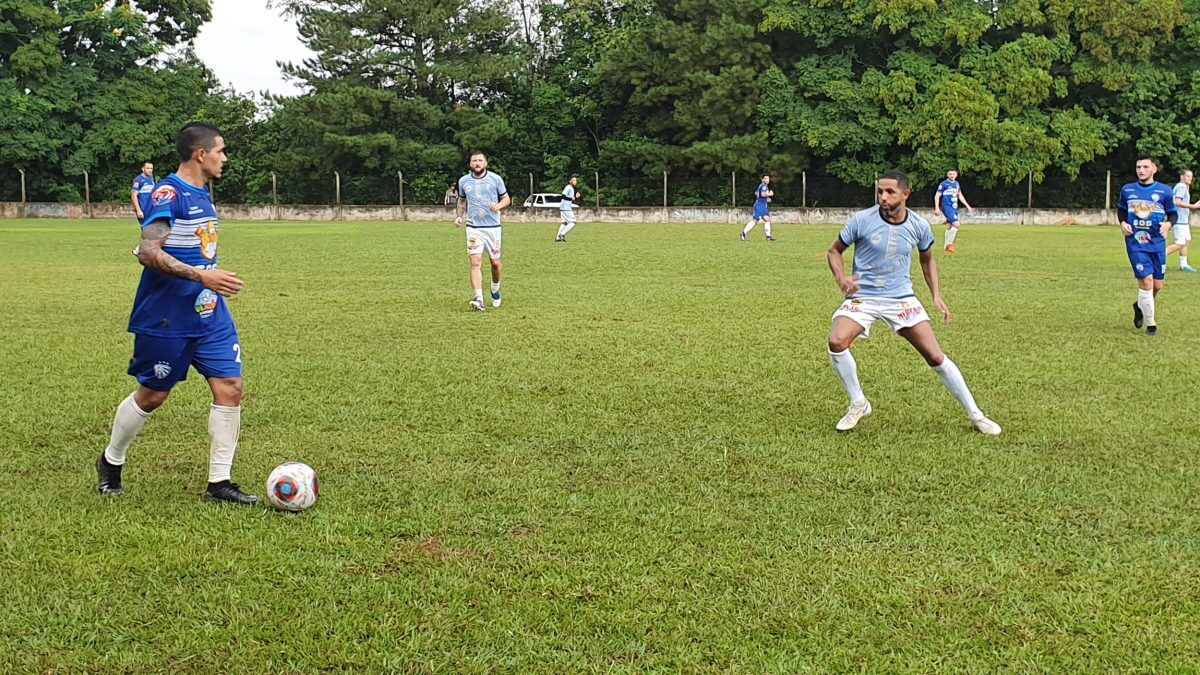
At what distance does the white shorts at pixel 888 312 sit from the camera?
6.48 metres

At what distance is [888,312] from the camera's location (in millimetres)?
6504

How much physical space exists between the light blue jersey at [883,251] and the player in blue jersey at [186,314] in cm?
368

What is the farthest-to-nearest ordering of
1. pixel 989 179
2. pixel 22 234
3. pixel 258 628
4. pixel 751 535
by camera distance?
1. pixel 989 179
2. pixel 22 234
3. pixel 751 535
4. pixel 258 628

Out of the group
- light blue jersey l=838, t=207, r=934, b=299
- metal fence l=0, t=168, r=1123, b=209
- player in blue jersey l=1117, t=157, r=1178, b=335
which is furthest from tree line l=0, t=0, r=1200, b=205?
light blue jersey l=838, t=207, r=934, b=299

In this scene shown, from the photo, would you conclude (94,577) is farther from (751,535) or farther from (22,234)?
(22,234)

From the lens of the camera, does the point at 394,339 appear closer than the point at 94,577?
No

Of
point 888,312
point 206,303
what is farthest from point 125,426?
point 888,312

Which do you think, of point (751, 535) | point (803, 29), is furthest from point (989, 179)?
point (751, 535)

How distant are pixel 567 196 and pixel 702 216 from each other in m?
14.9

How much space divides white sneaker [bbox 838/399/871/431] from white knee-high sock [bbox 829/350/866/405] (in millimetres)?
33

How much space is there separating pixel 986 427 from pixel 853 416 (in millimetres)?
777

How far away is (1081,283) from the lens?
15.7 m

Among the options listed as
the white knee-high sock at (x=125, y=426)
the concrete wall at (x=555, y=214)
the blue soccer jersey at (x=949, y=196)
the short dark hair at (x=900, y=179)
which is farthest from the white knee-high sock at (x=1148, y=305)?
the concrete wall at (x=555, y=214)

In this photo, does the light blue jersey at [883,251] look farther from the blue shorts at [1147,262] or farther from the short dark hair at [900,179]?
the blue shorts at [1147,262]
